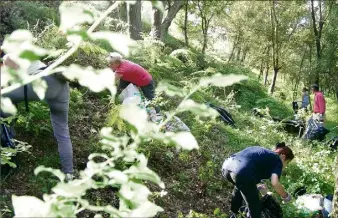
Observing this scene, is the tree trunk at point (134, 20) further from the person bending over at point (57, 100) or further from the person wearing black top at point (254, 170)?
the person wearing black top at point (254, 170)

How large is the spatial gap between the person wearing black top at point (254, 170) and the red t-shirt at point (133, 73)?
1.99 meters

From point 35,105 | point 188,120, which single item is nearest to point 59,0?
point 188,120

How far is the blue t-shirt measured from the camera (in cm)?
455

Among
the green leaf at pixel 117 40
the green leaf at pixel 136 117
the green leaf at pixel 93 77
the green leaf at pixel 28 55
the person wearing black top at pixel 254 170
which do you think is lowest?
the person wearing black top at pixel 254 170

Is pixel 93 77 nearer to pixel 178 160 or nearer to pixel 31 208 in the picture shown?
pixel 31 208

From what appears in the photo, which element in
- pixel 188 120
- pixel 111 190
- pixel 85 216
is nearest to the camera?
pixel 85 216

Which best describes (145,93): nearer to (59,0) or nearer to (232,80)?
(232,80)

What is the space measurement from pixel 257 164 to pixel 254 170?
0.25 feet

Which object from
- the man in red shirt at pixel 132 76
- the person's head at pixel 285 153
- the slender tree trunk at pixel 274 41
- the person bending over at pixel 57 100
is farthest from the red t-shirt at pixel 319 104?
the slender tree trunk at pixel 274 41

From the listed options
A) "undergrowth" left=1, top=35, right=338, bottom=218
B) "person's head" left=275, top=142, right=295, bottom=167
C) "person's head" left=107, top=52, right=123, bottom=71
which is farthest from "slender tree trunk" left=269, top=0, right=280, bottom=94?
"person's head" left=275, top=142, right=295, bottom=167

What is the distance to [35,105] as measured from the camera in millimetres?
5598

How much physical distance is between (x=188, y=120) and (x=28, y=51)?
7029 mm

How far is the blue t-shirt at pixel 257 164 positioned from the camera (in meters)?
4.55

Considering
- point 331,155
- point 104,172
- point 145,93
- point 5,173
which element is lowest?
point 331,155
